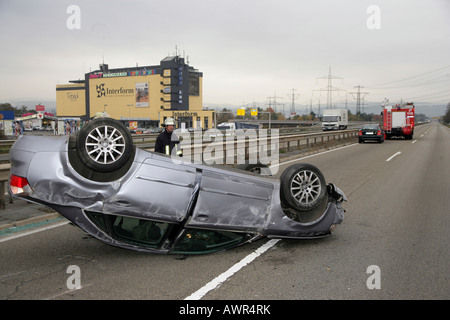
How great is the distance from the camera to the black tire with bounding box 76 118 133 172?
12.1ft

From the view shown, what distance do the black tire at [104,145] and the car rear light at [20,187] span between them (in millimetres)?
564

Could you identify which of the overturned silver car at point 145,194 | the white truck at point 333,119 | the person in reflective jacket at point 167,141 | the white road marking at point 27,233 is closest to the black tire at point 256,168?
the person in reflective jacket at point 167,141

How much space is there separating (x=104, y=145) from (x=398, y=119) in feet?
107

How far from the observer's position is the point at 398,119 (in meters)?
31.9

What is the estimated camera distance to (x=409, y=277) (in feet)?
12.7

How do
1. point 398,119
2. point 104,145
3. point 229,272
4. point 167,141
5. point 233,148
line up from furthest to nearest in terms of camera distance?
1. point 398,119
2. point 233,148
3. point 167,141
4. point 229,272
5. point 104,145

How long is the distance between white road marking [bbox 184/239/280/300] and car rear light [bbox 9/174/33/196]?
187 centimetres

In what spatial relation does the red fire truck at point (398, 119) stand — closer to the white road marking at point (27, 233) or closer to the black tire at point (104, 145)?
the white road marking at point (27, 233)

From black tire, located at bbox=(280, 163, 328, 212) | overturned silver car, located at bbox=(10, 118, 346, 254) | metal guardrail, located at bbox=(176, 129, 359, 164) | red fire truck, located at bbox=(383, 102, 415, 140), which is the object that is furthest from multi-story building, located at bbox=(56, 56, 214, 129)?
overturned silver car, located at bbox=(10, 118, 346, 254)

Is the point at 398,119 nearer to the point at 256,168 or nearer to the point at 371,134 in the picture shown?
the point at 371,134

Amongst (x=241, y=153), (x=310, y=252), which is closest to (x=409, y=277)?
(x=310, y=252)

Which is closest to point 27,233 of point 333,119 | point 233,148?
point 233,148

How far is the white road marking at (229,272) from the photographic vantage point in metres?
3.42
